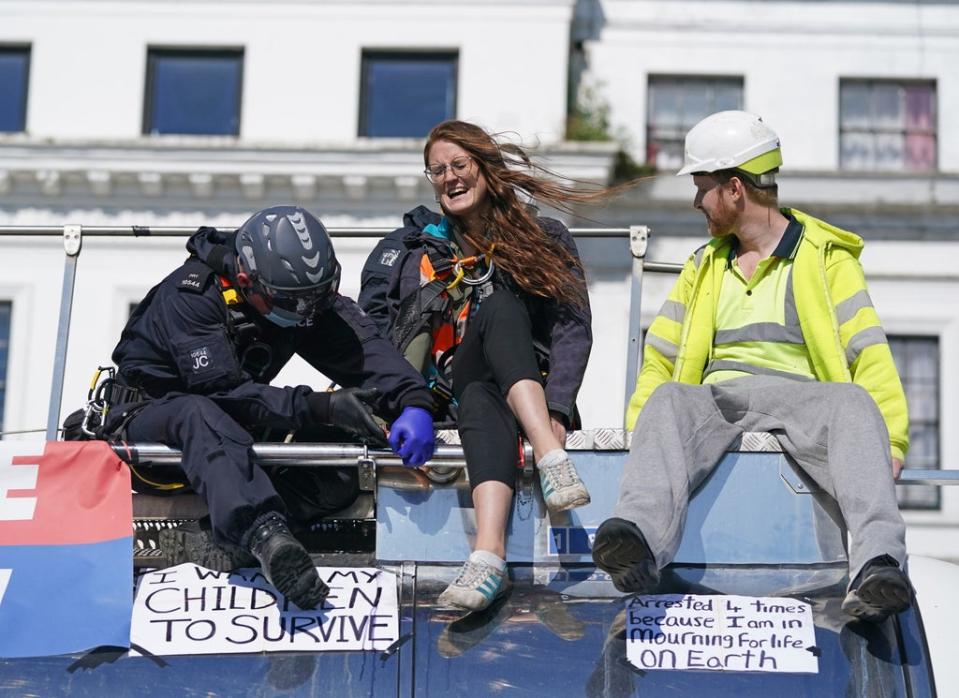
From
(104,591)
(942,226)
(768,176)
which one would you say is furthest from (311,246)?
(942,226)

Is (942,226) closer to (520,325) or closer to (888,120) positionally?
(888,120)

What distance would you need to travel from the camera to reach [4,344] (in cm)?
2072

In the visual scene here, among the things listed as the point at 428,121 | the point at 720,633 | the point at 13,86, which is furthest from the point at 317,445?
the point at 13,86

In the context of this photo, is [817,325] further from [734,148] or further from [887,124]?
[887,124]

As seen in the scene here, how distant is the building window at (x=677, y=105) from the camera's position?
21109 mm

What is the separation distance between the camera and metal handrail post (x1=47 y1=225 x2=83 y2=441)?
5.91 metres

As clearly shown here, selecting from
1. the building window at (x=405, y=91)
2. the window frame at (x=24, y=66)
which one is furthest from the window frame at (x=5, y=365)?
the building window at (x=405, y=91)

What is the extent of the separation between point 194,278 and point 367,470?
1022mm

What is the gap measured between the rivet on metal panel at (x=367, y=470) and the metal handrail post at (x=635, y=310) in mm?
1208

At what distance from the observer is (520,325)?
5492 mm

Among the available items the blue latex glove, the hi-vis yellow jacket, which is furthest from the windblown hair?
the blue latex glove

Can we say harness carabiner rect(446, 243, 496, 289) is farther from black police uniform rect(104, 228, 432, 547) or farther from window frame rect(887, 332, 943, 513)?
window frame rect(887, 332, 943, 513)

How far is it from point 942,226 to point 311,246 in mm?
16749

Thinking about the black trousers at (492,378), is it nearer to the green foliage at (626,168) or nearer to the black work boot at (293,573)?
the black work boot at (293,573)
